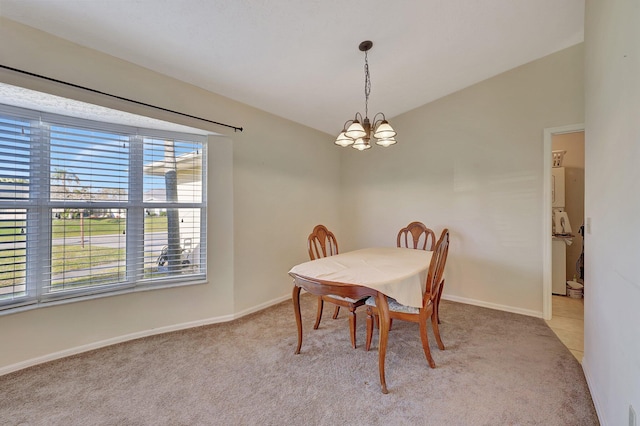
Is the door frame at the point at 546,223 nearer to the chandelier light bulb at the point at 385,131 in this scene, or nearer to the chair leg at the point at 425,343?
the chair leg at the point at 425,343

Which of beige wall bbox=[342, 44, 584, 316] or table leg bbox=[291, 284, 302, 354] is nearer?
table leg bbox=[291, 284, 302, 354]

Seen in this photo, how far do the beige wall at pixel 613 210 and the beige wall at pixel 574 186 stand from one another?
276 centimetres

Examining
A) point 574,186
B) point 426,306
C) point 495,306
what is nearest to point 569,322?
point 495,306

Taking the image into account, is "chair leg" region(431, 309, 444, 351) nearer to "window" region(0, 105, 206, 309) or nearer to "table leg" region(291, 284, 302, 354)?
"table leg" region(291, 284, 302, 354)

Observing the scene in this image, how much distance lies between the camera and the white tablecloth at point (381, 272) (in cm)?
184

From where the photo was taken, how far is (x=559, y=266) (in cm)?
370

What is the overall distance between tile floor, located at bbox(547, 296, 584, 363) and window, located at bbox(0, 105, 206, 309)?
140 inches

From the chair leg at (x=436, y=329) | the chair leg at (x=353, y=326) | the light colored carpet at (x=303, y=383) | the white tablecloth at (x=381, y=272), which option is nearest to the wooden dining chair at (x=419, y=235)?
the white tablecloth at (x=381, y=272)

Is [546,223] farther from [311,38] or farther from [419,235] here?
[311,38]

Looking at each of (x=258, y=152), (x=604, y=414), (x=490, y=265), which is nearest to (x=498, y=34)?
(x=490, y=265)

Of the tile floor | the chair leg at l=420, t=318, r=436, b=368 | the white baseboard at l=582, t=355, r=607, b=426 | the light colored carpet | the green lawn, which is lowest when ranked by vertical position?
the light colored carpet

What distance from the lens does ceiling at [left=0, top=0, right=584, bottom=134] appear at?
179 cm

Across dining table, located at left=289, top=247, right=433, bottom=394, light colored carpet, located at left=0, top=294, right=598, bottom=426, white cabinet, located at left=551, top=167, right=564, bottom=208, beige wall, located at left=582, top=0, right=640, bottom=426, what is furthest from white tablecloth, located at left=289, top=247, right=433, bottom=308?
white cabinet, located at left=551, top=167, right=564, bottom=208

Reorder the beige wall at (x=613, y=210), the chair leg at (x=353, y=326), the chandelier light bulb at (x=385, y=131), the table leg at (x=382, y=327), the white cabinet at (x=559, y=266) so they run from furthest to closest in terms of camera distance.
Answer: the white cabinet at (x=559, y=266)
the chair leg at (x=353, y=326)
the chandelier light bulb at (x=385, y=131)
the table leg at (x=382, y=327)
the beige wall at (x=613, y=210)
